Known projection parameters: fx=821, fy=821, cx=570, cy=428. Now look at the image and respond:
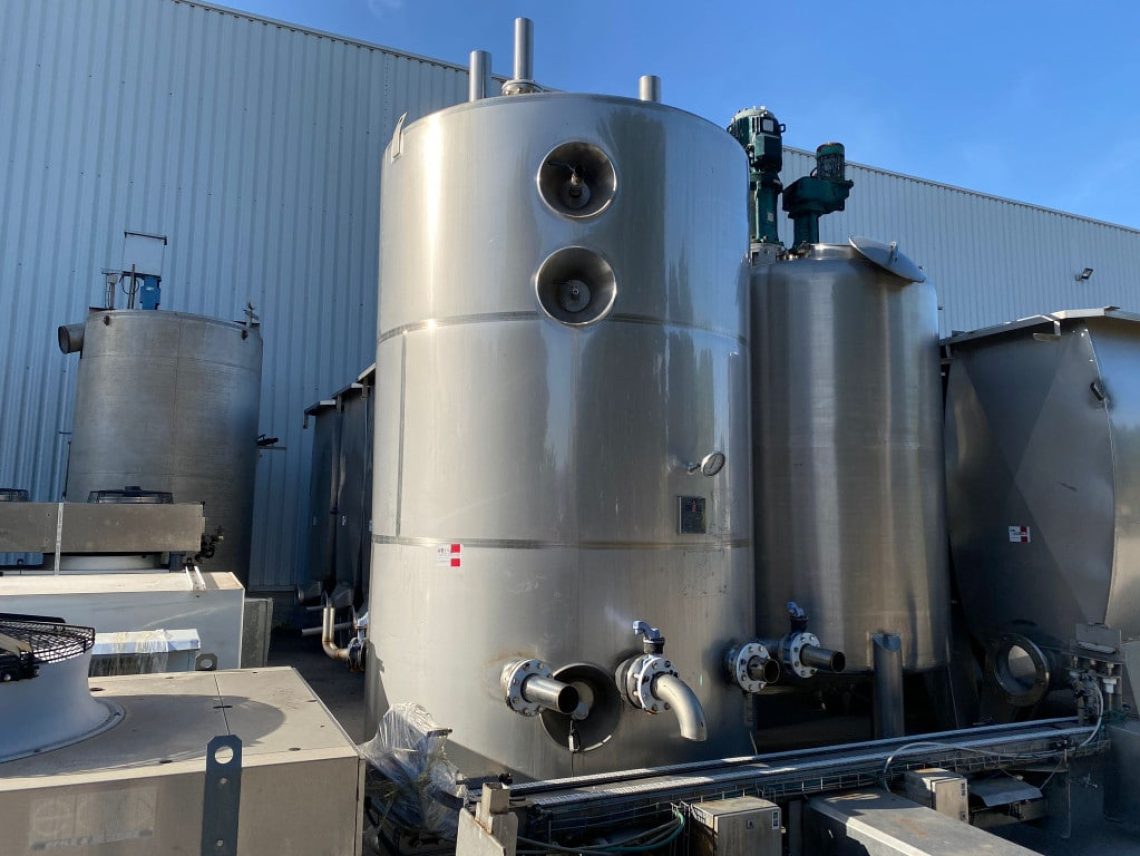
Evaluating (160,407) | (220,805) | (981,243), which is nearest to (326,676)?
(160,407)

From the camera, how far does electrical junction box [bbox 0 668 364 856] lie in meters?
1.67

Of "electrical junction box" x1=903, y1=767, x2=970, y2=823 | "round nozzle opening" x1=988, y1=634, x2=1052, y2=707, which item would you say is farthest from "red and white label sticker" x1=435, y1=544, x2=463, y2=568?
"round nozzle opening" x1=988, y1=634, x2=1052, y2=707

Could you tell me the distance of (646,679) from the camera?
3.60 metres

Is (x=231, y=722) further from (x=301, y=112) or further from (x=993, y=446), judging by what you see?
(x=301, y=112)

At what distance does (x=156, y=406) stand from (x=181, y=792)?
694 cm

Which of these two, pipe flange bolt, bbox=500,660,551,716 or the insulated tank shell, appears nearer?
pipe flange bolt, bbox=500,660,551,716

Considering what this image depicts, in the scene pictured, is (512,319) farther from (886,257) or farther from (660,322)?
(886,257)

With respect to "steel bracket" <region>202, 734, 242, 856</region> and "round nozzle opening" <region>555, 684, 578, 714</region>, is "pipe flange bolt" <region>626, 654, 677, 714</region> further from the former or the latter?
"steel bracket" <region>202, 734, 242, 856</region>

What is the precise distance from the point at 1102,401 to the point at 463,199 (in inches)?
162

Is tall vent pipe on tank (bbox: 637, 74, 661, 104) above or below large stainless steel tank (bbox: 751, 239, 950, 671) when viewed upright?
above

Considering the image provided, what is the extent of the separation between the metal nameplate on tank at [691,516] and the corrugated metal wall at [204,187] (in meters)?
8.16

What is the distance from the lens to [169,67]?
10.5 m

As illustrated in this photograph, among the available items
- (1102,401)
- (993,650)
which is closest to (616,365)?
(1102,401)

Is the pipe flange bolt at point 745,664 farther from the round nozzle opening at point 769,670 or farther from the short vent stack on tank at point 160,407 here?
the short vent stack on tank at point 160,407
